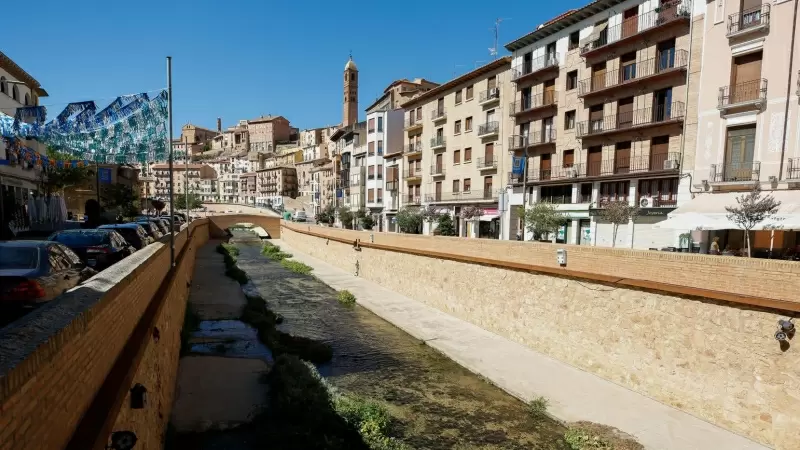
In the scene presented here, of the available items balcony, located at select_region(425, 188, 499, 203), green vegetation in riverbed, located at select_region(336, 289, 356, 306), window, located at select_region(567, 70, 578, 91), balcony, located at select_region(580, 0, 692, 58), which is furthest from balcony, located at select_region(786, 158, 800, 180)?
green vegetation in riverbed, located at select_region(336, 289, 356, 306)

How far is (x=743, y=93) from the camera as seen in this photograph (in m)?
19.3

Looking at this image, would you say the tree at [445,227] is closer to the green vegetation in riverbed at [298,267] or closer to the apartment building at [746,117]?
the green vegetation in riverbed at [298,267]

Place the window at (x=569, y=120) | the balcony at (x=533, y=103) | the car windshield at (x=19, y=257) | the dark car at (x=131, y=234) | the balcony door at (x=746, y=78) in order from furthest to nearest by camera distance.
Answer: the balcony at (x=533, y=103) < the window at (x=569, y=120) < the balcony door at (x=746, y=78) < the dark car at (x=131, y=234) < the car windshield at (x=19, y=257)

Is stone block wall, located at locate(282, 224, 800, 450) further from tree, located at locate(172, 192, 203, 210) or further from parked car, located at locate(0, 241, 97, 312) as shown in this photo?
tree, located at locate(172, 192, 203, 210)

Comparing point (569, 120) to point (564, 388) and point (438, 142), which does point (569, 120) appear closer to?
point (438, 142)

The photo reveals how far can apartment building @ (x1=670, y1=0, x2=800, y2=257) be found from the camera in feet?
58.6

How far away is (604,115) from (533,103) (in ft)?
19.3

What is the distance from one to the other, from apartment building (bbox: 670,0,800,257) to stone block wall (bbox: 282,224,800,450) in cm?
885

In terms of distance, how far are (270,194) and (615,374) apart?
361ft

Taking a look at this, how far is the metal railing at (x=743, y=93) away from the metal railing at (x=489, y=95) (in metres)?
16.7

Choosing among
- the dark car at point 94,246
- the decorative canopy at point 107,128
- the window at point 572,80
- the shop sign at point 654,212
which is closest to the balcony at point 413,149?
the window at point 572,80

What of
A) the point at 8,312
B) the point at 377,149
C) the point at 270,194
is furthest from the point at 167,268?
the point at 270,194

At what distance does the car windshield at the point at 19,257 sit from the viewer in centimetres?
662

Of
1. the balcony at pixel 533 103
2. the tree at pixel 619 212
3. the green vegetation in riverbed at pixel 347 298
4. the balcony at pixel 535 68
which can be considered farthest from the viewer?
the balcony at pixel 533 103
